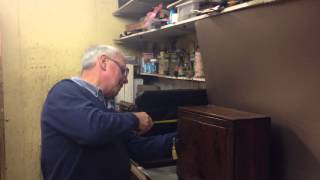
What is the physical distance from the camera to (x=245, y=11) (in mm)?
A: 1223

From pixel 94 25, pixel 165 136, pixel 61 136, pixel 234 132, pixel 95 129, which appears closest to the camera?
pixel 234 132

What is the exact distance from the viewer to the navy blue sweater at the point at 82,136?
140 centimetres

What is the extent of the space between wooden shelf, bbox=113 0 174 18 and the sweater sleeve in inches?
51.4

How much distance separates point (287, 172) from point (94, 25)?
263cm

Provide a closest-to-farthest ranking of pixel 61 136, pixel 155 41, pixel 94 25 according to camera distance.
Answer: pixel 61 136 < pixel 155 41 < pixel 94 25

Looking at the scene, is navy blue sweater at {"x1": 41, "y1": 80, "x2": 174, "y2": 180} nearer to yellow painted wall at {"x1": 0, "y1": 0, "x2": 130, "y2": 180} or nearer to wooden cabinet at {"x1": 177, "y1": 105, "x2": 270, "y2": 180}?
wooden cabinet at {"x1": 177, "y1": 105, "x2": 270, "y2": 180}

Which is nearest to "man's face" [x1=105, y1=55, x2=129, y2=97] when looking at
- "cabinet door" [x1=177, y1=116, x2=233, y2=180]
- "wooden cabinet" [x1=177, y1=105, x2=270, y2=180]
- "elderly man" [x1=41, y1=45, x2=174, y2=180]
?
"elderly man" [x1=41, y1=45, x2=174, y2=180]

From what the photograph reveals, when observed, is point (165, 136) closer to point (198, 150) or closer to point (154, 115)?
point (154, 115)

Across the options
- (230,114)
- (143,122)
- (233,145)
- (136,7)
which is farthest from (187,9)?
(136,7)

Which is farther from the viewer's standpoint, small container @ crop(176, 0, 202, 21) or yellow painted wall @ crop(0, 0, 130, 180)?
yellow painted wall @ crop(0, 0, 130, 180)

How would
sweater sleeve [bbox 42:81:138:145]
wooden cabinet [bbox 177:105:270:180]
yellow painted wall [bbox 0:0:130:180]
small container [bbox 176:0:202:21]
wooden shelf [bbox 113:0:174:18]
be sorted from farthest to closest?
yellow painted wall [bbox 0:0:130:180] < wooden shelf [bbox 113:0:174:18] < small container [bbox 176:0:202:21] < sweater sleeve [bbox 42:81:138:145] < wooden cabinet [bbox 177:105:270:180]

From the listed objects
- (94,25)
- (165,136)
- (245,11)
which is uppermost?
(94,25)

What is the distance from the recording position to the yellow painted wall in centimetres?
318

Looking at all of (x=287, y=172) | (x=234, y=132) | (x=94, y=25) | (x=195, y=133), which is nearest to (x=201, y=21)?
(x=195, y=133)
